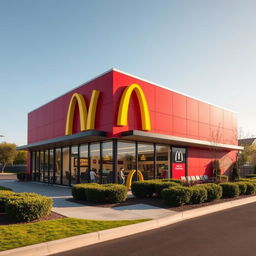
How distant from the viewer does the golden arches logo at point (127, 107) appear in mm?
17188

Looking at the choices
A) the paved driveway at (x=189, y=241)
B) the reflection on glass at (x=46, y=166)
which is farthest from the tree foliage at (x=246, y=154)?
the paved driveway at (x=189, y=241)

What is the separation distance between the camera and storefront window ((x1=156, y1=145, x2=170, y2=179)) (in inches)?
848

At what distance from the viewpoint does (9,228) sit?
26.4 ft

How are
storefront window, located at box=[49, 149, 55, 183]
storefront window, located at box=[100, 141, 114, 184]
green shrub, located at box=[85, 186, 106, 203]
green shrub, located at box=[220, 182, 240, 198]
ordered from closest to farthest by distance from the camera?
green shrub, located at box=[85, 186, 106, 203] → green shrub, located at box=[220, 182, 240, 198] → storefront window, located at box=[100, 141, 114, 184] → storefront window, located at box=[49, 149, 55, 183]

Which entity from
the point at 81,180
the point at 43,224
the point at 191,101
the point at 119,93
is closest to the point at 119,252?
the point at 43,224

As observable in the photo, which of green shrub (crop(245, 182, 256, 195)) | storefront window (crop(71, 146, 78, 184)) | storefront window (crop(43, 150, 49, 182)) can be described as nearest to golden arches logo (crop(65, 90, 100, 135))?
storefront window (crop(71, 146, 78, 184))

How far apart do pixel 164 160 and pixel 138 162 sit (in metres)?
3.36

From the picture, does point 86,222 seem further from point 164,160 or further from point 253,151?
point 253,151

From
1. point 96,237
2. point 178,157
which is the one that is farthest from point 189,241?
point 178,157

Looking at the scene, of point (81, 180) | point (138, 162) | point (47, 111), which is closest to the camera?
point (138, 162)

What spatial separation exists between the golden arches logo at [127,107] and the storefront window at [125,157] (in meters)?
1.93

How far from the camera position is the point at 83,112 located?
62.1 ft

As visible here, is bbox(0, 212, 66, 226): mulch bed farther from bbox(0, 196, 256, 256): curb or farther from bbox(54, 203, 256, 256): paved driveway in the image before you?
bbox(54, 203, 256, 256): paved driveway

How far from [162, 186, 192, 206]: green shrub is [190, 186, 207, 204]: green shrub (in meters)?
0.39
